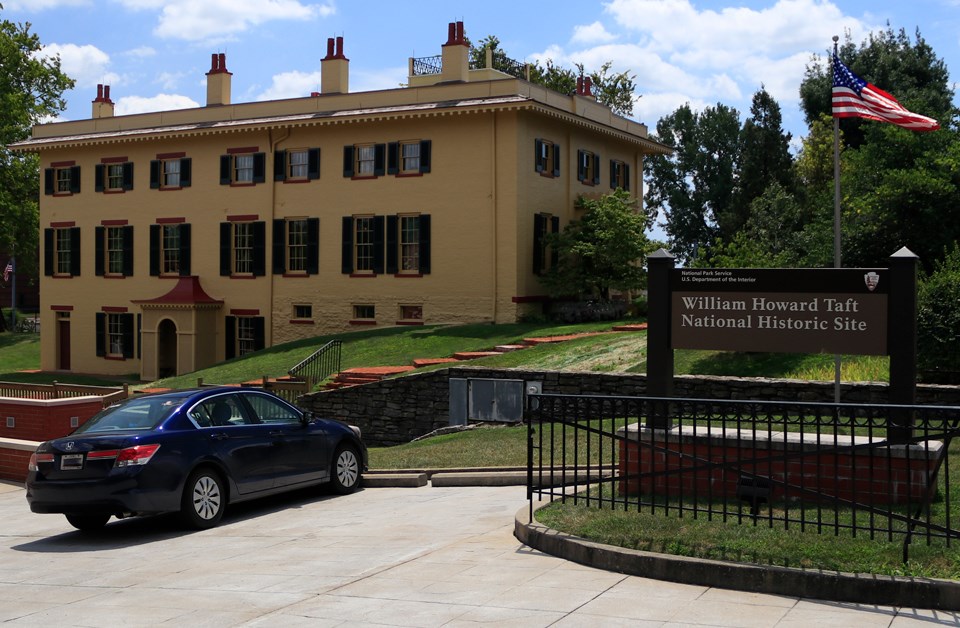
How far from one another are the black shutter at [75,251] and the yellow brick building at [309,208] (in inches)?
A: 3.2

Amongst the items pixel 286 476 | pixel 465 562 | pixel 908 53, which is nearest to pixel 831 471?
pixel 465 562

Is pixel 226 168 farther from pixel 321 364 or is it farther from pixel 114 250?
pixel 321 364

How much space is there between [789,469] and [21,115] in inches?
1927

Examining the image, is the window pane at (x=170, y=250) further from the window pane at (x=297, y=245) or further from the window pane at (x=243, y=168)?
the window pane at (x=297, y=245)

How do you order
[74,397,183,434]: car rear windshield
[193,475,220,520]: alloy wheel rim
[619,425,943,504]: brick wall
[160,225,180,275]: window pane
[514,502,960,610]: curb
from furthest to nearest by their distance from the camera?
[160,225,180,275]: window pane → [74,397,183,434]: car rear windshield → [193,475,220,520]: alloy wheel rim → [619,425,943,504]: brick wall → [514,502,960,610]: curb

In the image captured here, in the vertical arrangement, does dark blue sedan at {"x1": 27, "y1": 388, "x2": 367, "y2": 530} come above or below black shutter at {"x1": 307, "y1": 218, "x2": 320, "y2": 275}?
below

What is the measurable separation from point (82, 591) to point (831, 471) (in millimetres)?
6553

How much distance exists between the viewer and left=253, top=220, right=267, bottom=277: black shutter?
3850 cm

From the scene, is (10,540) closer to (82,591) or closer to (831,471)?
(82,591)

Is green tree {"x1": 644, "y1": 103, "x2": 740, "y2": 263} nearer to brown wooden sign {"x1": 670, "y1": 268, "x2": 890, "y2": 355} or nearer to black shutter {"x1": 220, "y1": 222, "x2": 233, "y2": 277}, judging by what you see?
black shutter {"x1": 220, "y1": 222, "x2": 233, "y2": 277}

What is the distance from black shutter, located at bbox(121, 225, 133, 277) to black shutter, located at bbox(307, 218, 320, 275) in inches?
344

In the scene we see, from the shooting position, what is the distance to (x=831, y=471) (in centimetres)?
973

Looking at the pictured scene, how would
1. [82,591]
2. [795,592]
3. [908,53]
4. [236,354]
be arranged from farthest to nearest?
1. [908,53]
2. [236,354]
3. [82,591]
4. [795,592]

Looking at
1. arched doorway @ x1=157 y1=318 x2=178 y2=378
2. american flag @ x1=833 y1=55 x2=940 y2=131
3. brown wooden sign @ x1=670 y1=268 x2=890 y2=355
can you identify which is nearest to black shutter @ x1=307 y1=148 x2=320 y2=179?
arched doorway @ x1=157 y1=318 x2=178 y2=378
